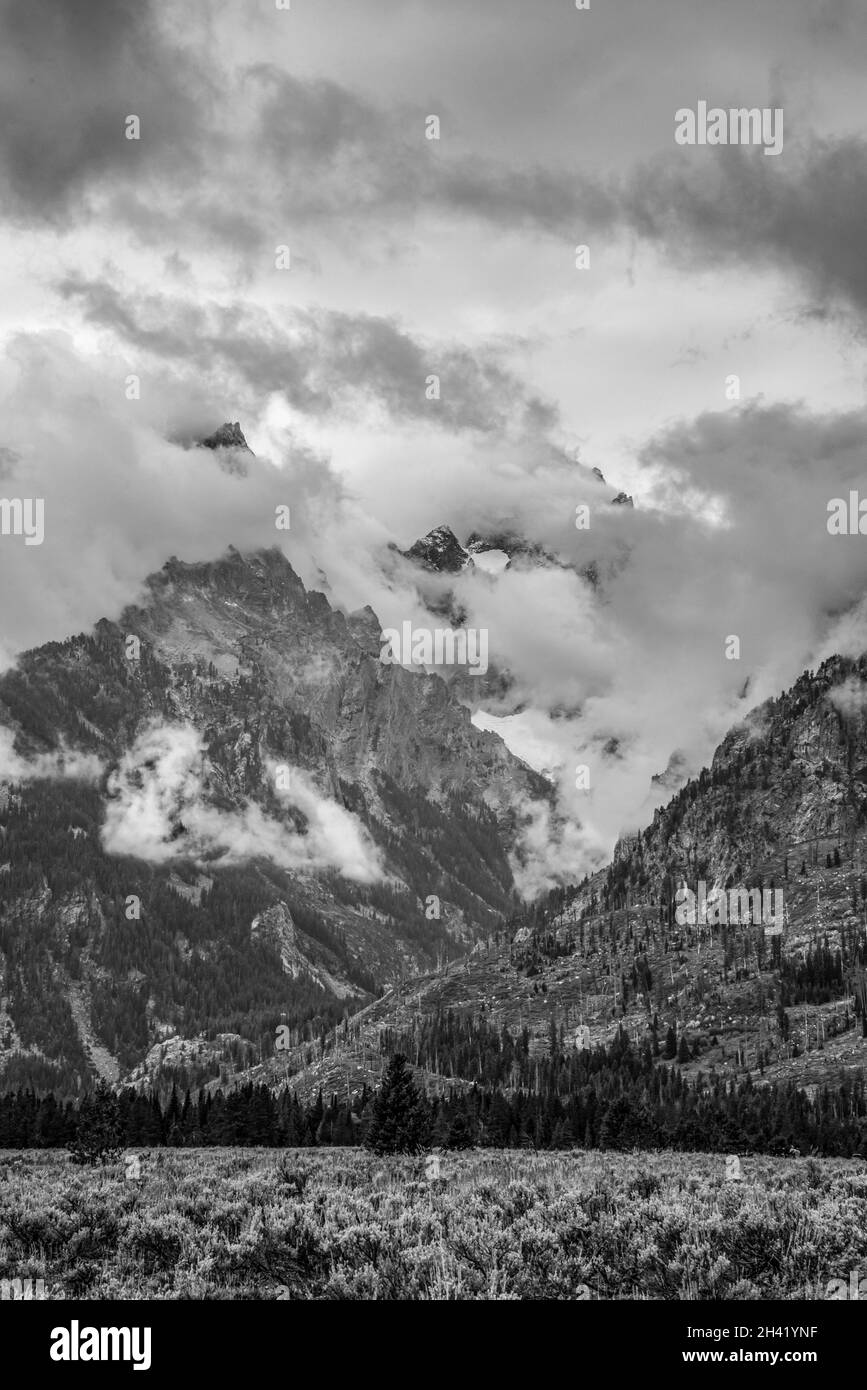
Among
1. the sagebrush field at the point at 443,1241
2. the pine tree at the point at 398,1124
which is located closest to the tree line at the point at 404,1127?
the pine tree at the point at 398,1124

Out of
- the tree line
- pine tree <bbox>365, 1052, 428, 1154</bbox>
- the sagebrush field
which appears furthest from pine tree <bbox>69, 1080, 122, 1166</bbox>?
the sagebrush field

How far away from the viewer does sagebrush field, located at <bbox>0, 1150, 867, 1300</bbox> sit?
2058 cm

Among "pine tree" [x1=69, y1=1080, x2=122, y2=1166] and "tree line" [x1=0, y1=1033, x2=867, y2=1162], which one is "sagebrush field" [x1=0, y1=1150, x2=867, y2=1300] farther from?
"tree line" [x1=0, y1=1033, x2=867, y2=1162]

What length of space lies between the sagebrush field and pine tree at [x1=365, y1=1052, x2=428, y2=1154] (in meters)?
25.7

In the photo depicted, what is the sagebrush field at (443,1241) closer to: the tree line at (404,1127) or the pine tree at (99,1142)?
the pine tree at (99,1142)

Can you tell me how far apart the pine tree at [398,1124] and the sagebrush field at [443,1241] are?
2574 cm

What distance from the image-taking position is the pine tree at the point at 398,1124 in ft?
190
